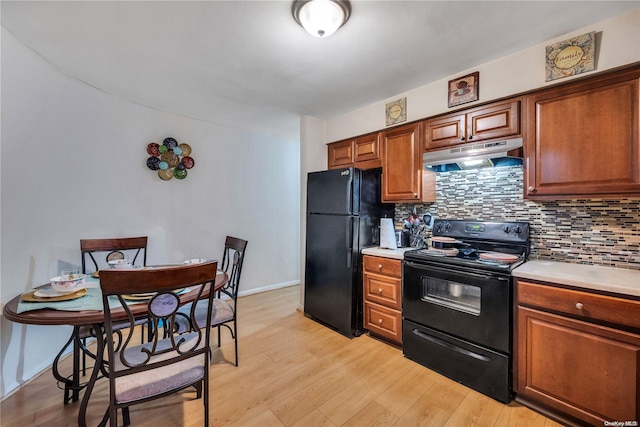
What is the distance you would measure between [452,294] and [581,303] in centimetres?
71

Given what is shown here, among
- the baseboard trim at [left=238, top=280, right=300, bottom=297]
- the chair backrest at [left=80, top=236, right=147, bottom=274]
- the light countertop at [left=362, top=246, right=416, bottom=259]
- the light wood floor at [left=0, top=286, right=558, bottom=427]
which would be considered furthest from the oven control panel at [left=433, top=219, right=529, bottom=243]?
the chair backrest at [left=80, top=236, right=147, bottom=274]

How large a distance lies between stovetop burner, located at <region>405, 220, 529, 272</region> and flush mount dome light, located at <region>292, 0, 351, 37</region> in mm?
1687

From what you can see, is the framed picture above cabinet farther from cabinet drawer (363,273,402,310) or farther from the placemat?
the placemat

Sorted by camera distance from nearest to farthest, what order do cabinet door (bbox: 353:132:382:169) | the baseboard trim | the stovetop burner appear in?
the stovetop burner, cabinet door (bbox: 353:132:382:169), the baseboard trim

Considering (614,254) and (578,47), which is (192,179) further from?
(614,254)

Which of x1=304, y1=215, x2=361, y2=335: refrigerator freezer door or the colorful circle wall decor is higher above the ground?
the colorful circle wall decor

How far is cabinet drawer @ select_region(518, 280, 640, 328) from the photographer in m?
1.34

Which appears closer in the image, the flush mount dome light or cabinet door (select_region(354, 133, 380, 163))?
the flush mount dome light

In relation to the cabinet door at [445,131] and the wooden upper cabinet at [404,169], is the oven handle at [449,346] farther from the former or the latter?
the cabinet door at [445,131]

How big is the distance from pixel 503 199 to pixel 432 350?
4.36 feet

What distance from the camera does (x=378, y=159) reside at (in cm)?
275

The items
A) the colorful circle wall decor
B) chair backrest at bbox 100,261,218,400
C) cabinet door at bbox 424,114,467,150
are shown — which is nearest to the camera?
chair backrest at bbox 100,261,218,400

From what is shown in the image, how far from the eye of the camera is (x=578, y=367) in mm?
1479

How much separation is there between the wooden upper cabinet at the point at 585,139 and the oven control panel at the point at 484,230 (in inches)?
12.1
